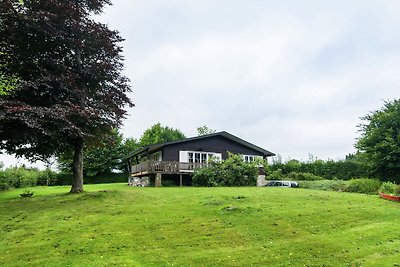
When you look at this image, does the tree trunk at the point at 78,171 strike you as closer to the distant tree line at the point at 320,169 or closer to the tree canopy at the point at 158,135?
the distant tree line at the point at 320,169

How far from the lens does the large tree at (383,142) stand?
2308 centimetres

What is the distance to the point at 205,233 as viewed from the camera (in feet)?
35.1

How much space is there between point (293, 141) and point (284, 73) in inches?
610

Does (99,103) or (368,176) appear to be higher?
(99,103)

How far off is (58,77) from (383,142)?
805 inches

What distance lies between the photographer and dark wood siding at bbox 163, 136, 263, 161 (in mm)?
33906

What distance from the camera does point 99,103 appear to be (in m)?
20.7

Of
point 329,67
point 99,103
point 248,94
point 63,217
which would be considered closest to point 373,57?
point 329,67

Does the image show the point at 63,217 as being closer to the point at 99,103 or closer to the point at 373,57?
the point at 99,103

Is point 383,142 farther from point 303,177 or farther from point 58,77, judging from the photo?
point 58,77

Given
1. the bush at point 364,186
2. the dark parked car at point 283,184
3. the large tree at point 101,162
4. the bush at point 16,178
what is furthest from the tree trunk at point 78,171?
the large tree at point 101,162

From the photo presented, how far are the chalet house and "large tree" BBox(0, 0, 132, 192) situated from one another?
32.0 feet

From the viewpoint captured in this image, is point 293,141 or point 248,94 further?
point 293,141

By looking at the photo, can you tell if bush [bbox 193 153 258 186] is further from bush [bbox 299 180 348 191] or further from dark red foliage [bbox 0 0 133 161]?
dark red foliage [bbox 0 0 133 161]
